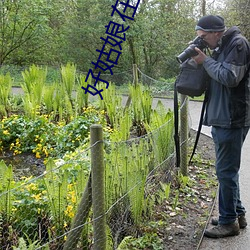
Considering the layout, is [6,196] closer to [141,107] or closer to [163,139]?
[163,139]

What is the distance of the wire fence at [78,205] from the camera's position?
2516mm

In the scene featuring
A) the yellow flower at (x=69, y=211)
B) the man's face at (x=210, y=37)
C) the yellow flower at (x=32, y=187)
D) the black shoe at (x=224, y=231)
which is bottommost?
the black shoe at (x=224, y=231)

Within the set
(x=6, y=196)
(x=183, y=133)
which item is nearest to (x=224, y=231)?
(x=183, y=133)

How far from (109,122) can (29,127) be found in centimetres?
137

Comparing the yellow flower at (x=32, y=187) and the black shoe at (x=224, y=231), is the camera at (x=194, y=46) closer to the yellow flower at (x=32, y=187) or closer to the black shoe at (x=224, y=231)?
the black shoe at (x=224, y=231)

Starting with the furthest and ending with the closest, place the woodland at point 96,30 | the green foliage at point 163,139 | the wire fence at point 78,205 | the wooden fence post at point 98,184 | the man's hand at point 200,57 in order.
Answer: the woodland at point 96,30, the green foliage at point 163,139, the man's hand at point 200,57, the wire fence at point 78,205, the wooden fence post at point 98,184

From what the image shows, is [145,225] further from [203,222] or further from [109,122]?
[109,122]

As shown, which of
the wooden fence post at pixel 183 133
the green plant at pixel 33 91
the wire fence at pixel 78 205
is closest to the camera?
the wire fence at pixel 78 205

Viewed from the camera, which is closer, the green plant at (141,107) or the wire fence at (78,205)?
the wire fence at (78,205)

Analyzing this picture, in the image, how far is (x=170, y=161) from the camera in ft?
14.6

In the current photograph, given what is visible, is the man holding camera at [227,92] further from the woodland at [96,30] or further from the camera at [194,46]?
the woodland at [96,30]

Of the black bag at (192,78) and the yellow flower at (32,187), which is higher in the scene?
the black bag at (192,78)

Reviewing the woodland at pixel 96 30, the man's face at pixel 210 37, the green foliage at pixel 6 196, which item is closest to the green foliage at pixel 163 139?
the man's face at pixel 210 37

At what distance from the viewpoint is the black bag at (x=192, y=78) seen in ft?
10.3
